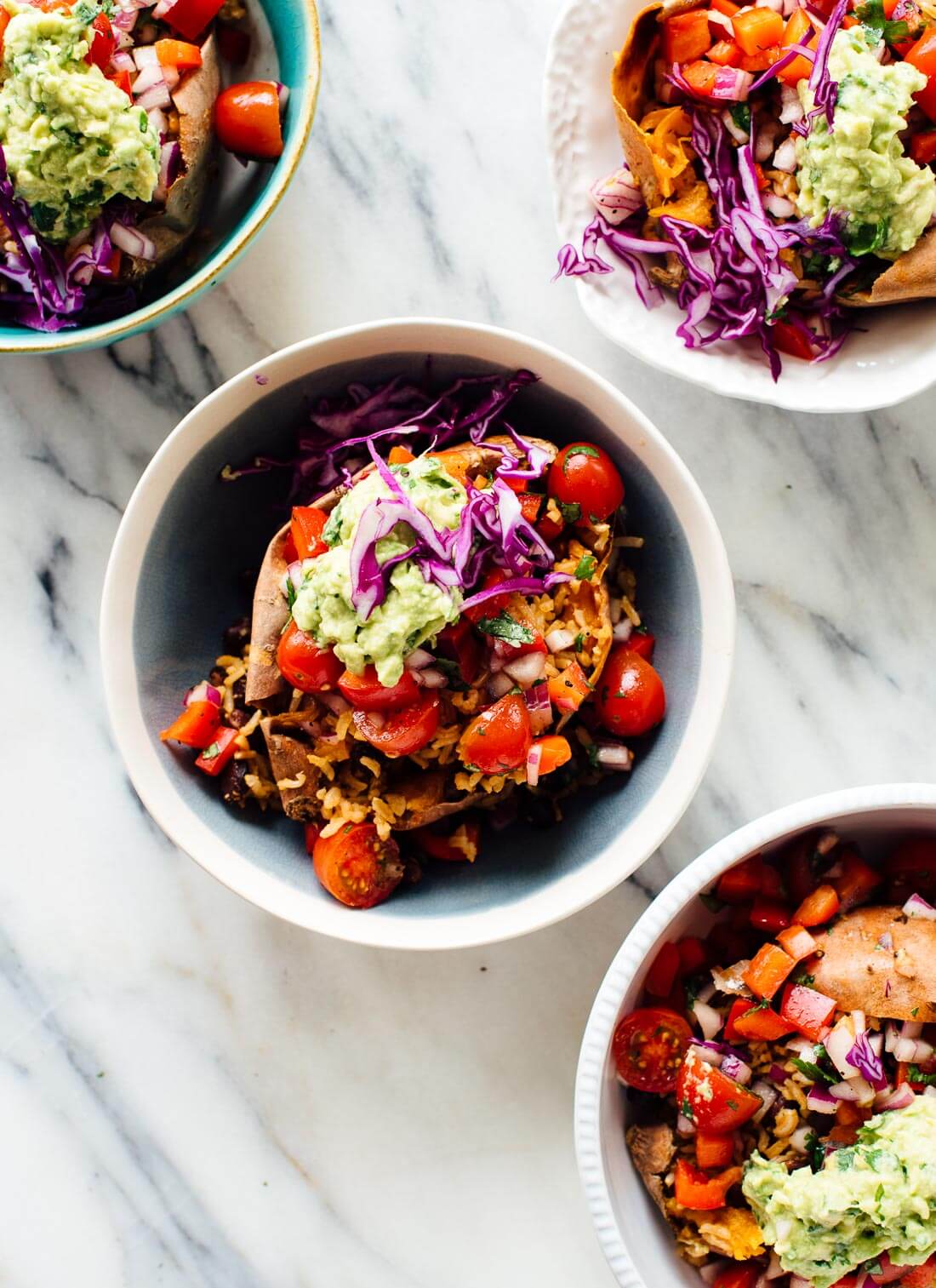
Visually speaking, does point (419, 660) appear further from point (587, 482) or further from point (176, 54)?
point (176, 54)

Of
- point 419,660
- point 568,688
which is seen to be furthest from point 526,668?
point 419,660

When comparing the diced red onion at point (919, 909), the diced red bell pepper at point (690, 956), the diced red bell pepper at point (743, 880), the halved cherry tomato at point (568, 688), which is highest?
the halved cherry tomato at point (568, 688)

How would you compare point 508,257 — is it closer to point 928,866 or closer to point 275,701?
point 275,701

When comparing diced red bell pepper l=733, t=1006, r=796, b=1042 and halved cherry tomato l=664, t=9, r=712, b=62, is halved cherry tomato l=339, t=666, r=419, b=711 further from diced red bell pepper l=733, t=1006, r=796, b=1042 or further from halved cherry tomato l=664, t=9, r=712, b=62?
halved cherry tomato l=664, t=9, r=712, b=62

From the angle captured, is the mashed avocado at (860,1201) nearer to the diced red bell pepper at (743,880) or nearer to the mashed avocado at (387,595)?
the diced red bell pepper at (743,880)

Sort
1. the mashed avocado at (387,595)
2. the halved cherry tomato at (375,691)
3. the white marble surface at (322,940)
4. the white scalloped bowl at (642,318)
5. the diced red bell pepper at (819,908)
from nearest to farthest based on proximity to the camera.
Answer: the mashed avocado at (387,595)
the halved cherry tomato at (375,691)
the diced red bell pepper at (819,908)
the white scalloped bowl at (642,318)
the white marble surface at (322,940)

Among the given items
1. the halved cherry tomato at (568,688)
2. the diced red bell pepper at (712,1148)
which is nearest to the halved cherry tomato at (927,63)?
the halved cherry tomato at (568,688)

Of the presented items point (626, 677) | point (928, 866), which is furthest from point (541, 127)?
point (928, 866)
